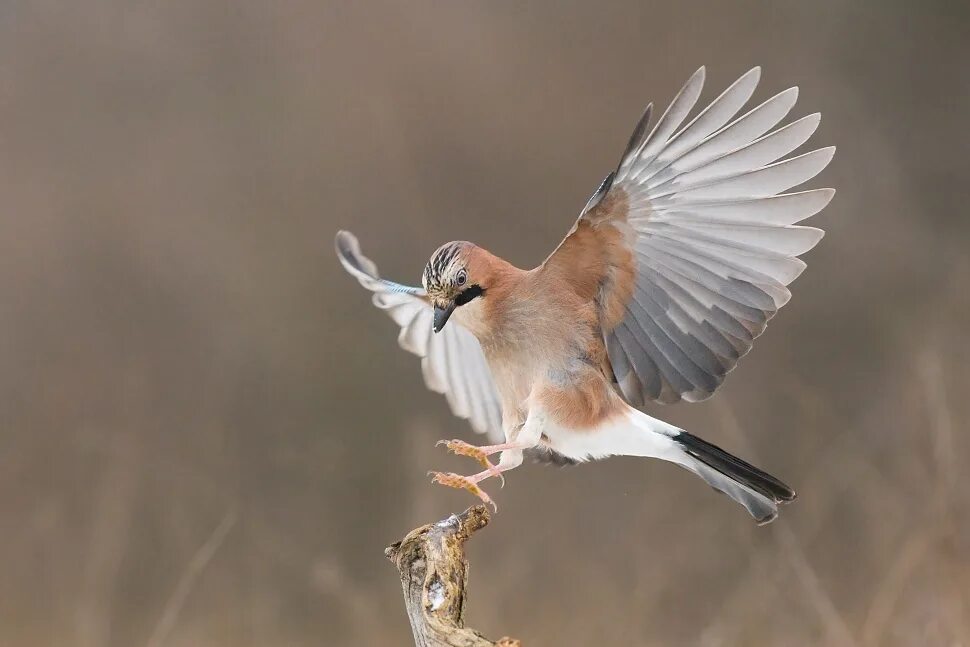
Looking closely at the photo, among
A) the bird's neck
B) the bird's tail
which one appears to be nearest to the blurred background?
the bird's tail

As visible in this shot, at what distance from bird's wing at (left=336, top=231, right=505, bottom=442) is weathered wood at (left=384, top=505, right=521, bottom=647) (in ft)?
1.55

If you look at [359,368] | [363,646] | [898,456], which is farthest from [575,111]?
[363,646]

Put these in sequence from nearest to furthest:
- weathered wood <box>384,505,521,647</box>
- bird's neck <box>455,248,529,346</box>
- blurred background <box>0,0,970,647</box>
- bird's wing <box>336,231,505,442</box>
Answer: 1. weathered wood <box>384,505,521,647</box>
2. bird's neck <box>455,248,529,346</box>
3. bird's wing <box>336,231,505,442</box>
4. blurred background <box>0,0,970,647</box>

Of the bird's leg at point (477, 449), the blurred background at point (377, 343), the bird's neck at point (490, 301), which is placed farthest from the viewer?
the blurred background at point (377, 343)

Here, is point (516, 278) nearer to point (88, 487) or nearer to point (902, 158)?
point (88, 487)

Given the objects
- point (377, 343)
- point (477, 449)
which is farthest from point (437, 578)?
point (377, 343)

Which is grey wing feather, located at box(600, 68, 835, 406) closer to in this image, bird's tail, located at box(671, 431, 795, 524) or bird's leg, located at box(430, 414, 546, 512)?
bird's tail, located at box(671, 431, 795, 524)

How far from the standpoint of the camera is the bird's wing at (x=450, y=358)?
5.99 ft

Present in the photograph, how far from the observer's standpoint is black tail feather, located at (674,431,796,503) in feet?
4.77

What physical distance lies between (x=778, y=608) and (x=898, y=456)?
52 centimetres

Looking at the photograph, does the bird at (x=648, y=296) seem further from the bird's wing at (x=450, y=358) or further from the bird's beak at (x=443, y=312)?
the bird's wing at (x=450, y=358)

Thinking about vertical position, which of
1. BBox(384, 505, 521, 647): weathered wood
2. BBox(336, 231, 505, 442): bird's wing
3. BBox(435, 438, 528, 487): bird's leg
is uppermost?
BBox(336, 231, 505, 442): bird's wing

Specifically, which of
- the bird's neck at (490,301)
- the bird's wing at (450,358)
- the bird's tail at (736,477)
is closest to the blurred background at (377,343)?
the bird's wing at (450,358)

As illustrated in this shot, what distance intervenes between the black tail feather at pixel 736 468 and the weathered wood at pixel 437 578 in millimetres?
360
